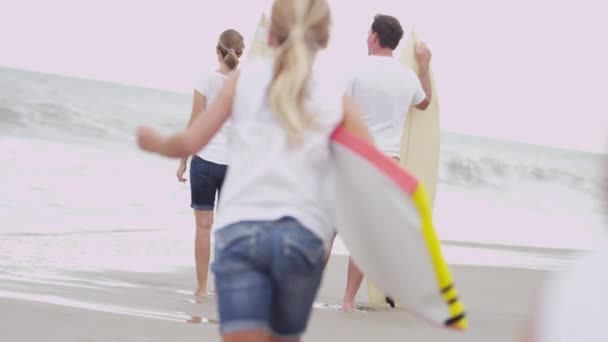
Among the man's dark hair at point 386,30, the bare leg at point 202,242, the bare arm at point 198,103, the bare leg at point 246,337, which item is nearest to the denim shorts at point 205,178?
the bare leg at point 202,242

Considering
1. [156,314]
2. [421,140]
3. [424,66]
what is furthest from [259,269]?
[421,140]

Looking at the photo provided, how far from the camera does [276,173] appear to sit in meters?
3.01

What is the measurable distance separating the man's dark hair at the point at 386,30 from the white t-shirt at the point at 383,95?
0.09m

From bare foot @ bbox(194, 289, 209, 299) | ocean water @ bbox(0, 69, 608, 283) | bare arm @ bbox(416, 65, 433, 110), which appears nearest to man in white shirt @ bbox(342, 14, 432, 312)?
bare arm @ bbox(416, 65, 433, 110)

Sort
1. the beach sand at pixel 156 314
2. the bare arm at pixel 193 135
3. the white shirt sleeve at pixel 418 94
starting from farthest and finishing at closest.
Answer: the white shirt sleeve at pixel 418 94 → the beach sand at pixel 156 314 → the bare arm at pixel 193 135

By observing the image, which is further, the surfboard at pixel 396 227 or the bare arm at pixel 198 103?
the bare arm at pixel 198 103

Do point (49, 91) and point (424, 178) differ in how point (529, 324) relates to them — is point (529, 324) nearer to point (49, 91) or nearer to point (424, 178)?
point (424, 178)

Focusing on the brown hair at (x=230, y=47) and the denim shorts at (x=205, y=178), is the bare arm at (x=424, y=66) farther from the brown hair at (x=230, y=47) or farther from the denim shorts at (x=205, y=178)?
the denim shorts at (x=205, y=178)

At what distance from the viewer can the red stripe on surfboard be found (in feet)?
9.74

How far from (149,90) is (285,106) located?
37470 mm

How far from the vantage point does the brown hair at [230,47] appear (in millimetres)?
6605

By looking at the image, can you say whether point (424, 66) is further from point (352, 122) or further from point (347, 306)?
point (352, 122)

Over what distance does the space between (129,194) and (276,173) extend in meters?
12.4

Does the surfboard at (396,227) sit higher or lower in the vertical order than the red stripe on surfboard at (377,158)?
lower
